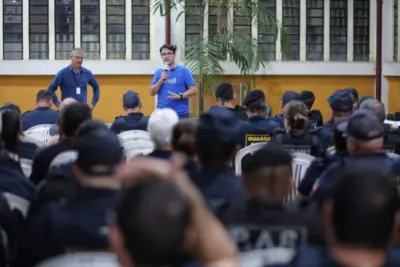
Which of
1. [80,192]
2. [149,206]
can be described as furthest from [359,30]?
[149,206]

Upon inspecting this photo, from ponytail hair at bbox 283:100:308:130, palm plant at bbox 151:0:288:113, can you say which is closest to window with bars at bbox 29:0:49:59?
palm plant at bbox 151:0:288:113

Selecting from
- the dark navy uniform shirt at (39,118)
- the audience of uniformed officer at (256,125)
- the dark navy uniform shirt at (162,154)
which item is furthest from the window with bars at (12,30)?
the dark navy uniform shirt at (162,154)

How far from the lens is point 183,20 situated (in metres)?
16.8

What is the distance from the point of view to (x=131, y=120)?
9.47 meters

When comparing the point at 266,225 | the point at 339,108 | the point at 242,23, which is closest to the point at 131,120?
the point at 339,108

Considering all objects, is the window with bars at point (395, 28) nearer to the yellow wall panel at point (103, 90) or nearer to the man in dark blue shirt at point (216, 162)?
the yellow wall panel at point (103, 90)

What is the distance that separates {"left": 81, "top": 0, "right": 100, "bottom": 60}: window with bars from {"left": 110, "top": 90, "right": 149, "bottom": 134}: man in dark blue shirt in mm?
7222

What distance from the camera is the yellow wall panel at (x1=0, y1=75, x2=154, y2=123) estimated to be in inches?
652

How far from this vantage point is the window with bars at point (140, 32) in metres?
16.9

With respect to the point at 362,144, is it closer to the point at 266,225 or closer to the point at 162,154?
the point at 162,154

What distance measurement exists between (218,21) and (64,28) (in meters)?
3.18

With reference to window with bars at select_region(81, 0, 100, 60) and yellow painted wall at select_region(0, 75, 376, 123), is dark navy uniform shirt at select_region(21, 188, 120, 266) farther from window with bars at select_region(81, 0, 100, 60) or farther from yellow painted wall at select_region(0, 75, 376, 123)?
window with bars at select_region(81, 0, 100, 60)

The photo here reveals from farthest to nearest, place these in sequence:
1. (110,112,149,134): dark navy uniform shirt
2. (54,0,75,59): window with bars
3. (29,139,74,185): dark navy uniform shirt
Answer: (54,0,75,59): window with bars → (110,112,149,134): dark navy uniform shirt → (29,139,74,185): dark navy uniform shirt

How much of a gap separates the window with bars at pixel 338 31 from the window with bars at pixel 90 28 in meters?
4.78
